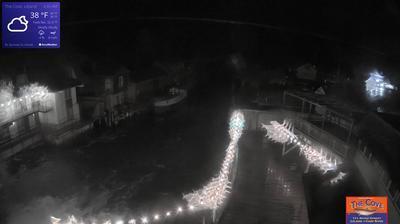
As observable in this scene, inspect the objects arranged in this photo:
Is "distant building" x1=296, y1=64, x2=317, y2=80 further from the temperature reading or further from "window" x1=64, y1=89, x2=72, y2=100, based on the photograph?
the temperature reading

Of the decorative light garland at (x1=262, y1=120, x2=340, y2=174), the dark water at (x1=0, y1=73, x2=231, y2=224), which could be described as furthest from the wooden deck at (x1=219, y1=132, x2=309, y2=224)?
the dark water at (x1=0, y1=73, x2=231, y2=224)

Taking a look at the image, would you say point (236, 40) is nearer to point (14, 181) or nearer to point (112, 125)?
point (112, 125)

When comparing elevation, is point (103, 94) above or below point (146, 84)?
below

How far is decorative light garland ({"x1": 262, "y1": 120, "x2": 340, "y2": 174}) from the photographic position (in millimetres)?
15462

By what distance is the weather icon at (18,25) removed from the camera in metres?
17.7

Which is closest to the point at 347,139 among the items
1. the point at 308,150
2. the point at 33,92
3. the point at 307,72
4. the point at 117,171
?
the point at 308,150

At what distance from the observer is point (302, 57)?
3925 cm

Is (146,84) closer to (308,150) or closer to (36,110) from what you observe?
(36,110)

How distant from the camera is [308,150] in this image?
52.4 feet

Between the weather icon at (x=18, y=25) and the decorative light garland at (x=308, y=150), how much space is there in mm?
14269

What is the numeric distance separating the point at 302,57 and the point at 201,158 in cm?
2288

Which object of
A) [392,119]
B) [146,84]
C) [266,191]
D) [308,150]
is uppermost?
[146,84]
